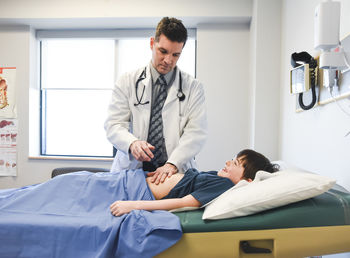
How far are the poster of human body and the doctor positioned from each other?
215cm

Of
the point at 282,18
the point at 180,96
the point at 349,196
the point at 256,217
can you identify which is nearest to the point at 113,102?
the point at 180,96

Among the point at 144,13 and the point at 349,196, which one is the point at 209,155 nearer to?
the point at 144,13

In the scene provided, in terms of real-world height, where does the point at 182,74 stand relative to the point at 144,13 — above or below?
below

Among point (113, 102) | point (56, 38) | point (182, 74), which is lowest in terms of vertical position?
point (113, 102)

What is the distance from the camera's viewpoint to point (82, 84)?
362 centimetres

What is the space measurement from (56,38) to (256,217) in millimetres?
3211

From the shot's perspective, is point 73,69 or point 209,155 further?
point 73,69

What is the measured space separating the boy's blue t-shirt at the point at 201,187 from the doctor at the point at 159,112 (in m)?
0.25

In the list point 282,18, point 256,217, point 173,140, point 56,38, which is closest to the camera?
point 256,217

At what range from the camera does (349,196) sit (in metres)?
1.08

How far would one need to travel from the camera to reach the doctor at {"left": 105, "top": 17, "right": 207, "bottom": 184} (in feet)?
5.46

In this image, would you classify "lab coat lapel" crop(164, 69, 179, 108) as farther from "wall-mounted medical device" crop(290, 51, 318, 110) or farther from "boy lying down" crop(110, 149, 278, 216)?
"wall-mounted medical device" crop(290, 51, 318, 110)

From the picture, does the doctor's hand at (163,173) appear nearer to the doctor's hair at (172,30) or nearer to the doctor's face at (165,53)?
the doctor's face at (165,53)

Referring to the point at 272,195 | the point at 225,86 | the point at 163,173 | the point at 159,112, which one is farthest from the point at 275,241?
the point at 225,86
